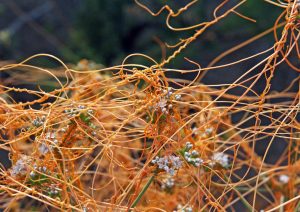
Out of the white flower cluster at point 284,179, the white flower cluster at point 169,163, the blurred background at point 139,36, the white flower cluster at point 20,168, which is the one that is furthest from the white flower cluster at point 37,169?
the blurred background at point 139,36

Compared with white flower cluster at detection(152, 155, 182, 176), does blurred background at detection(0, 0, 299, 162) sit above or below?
below

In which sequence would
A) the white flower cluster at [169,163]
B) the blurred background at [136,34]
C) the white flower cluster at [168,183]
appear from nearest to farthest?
the white flower cluster at [169,163] < the white flower cluster at [168,183] < the blurred background at [136,34]

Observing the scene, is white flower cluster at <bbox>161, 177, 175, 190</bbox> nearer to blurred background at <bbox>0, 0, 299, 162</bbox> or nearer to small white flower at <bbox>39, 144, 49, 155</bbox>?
small white flower at <bbox>39, 144, 49, 155</bbox>

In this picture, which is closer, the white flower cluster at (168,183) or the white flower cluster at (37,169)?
the white flower cluster at (37,169)

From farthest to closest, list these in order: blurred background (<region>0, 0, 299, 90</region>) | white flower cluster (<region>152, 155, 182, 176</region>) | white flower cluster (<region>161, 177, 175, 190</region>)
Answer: blurred background (<region>0, 0, 299, 90</region>), white flower cluster (<region>161, 177, 175, 190</region>), white flower cluster (<region>152, 155, 182, 176</region>)

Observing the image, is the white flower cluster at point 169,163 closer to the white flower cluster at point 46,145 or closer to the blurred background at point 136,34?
the white flower cluster at point 46,145

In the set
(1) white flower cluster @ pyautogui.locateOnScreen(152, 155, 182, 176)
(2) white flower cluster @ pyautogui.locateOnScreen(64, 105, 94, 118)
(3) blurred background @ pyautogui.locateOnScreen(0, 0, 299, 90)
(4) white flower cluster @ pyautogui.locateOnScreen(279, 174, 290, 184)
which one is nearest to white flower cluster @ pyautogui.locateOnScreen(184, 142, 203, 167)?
(1) white flower cluster @ pyautogui.locateOnScreen(152, 155, 182, 176)

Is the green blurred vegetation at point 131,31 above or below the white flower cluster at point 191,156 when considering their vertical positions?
below
